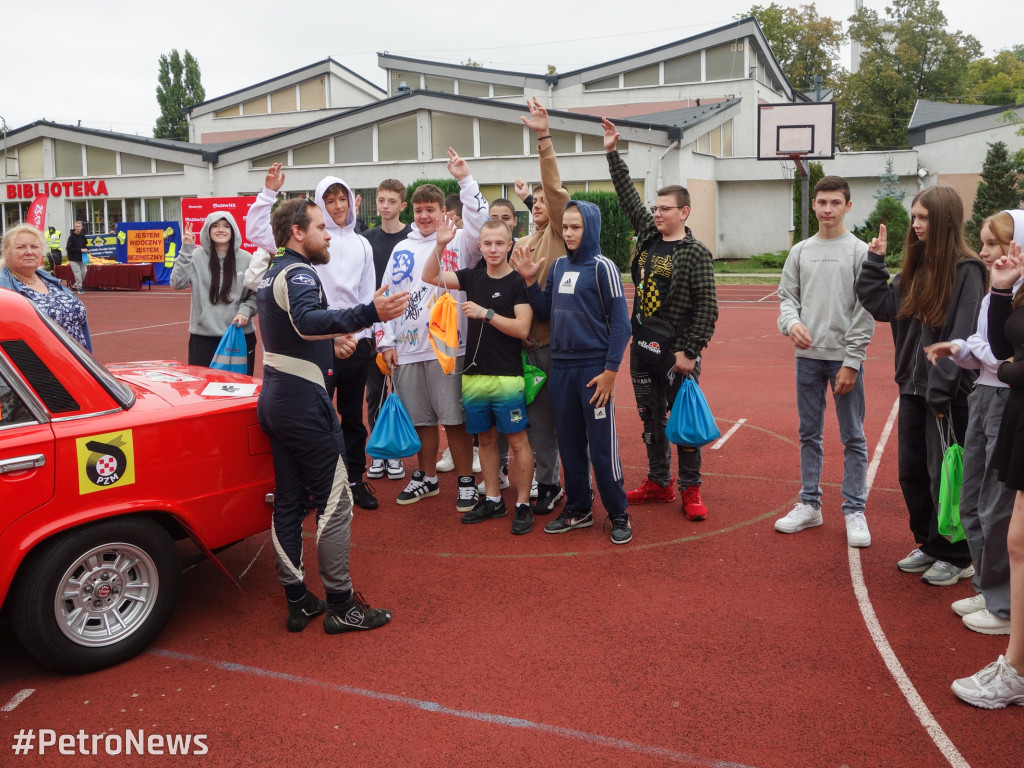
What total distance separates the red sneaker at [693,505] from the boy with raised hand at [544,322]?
0.98 m

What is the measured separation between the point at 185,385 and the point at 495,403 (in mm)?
2141

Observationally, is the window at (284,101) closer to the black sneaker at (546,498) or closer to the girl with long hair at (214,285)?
the girl with long hair at (214,285)

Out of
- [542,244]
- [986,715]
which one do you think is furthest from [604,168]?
[986,715]

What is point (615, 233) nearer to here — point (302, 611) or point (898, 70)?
point (302, 611)

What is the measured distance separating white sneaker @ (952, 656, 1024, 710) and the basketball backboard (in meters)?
24.8

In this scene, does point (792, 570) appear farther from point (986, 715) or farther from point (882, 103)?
point (882, 103)

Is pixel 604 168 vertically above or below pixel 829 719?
above

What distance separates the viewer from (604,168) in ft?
110

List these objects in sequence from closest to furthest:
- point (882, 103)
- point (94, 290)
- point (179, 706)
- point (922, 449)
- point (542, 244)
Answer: point (179, 706)
point (922, 449)
point (542, 244)
point (94, 290)
point (882, 103)

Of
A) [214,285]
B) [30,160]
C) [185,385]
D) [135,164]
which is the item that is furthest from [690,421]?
[30,160]

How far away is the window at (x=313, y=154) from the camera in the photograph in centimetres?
3728

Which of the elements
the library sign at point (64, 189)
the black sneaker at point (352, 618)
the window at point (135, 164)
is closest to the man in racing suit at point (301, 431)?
the black sneaker at point (352, 618)

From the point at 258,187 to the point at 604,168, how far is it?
1515 centimetres

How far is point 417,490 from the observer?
7066 millimetres
